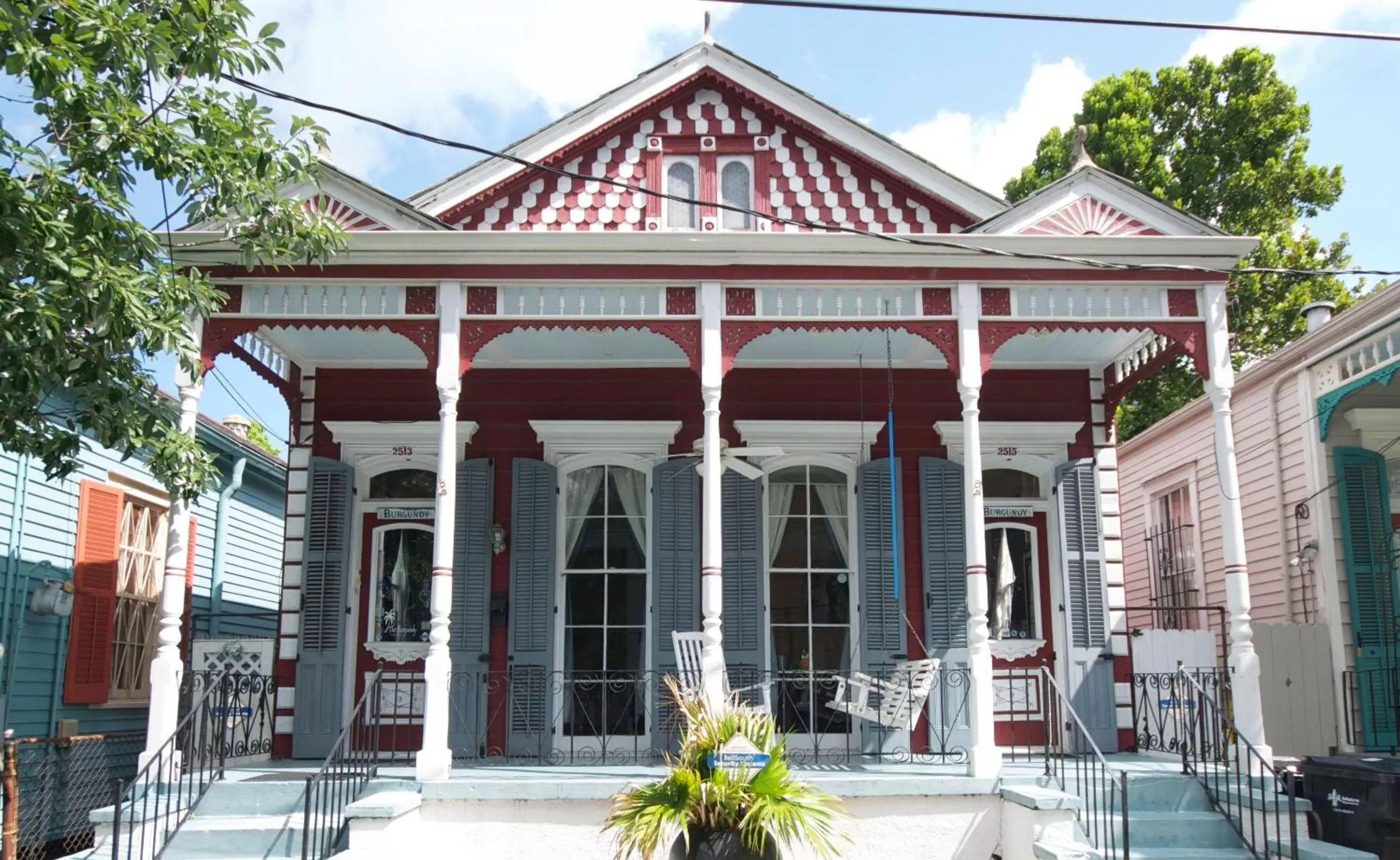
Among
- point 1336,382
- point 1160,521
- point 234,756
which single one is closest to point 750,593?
point 234,756

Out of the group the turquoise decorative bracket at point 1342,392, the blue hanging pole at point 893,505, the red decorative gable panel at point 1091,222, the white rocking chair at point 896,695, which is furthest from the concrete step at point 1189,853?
the turquoise decorative bracket at point 1342,392

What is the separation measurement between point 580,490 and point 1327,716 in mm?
7690

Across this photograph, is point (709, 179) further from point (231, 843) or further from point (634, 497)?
point (231, 843)

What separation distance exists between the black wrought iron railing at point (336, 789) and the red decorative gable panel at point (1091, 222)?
6.25m

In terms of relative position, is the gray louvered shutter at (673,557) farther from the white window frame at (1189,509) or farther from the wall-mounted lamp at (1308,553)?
the white window frame at (1189,509)

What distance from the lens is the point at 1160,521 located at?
17.2 meters

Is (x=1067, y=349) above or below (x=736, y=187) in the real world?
below

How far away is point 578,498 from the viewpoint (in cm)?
1183

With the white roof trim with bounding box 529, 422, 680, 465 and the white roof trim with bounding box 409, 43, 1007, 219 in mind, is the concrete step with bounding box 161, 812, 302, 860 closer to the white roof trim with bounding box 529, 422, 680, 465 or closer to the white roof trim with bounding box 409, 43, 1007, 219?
the white roof trim with bounding box 529, 422, 680, 465

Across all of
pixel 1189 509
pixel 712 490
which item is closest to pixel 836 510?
pixel 712 490

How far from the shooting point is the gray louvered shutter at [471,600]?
1095 centimetres

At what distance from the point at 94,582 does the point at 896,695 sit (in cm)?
789

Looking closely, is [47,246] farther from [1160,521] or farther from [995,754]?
[1160,521]

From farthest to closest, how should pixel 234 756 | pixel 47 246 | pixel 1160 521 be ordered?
pixel 1160 521
pixel 234 756
pixel 47 246
